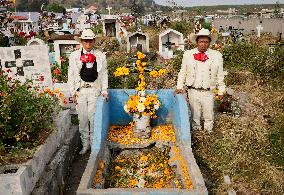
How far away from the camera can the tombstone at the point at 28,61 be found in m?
6.84

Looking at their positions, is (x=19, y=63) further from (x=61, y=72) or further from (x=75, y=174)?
(x=75, y=174)

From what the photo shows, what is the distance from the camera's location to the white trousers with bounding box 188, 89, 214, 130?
5.34 m

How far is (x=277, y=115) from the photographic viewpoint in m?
6.67

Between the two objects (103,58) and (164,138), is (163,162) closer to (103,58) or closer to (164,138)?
(164,138)

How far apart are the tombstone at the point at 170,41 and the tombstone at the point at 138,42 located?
0.70m

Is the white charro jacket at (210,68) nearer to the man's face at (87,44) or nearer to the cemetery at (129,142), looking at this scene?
the cemetery at (129,142)

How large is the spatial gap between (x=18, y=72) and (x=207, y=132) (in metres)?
4.19

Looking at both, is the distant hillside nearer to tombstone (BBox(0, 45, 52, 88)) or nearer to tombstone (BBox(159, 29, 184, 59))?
tombstone (BBox(159, 29, 184, 59))

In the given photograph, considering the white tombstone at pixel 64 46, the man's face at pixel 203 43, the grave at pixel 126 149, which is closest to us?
the grave at pixel 126 149

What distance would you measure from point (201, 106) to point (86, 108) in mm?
1888

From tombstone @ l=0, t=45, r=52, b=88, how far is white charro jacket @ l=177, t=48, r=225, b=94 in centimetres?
313

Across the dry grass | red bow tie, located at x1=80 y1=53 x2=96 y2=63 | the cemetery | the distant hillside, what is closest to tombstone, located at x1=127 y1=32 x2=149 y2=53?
the cemetery

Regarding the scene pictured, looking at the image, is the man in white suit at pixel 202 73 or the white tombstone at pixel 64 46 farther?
the white tombstone at pixel 64 46

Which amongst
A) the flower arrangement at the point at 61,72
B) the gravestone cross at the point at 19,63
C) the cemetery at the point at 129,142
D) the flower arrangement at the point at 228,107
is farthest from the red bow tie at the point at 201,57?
the flower arrangement at the point at 61,72
